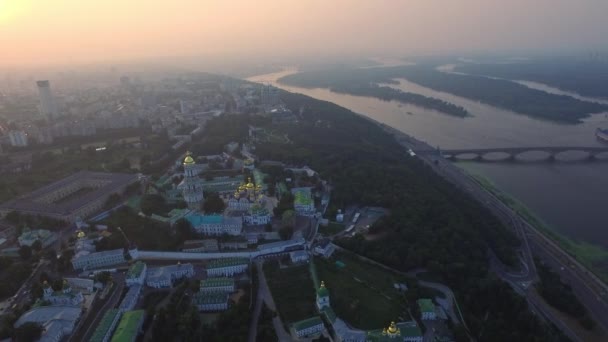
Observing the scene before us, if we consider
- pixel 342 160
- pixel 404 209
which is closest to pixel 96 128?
pixel 342 160

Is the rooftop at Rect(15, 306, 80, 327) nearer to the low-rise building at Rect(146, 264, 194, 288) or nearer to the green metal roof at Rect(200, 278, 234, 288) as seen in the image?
the low-rise building at Rect(146, 264, 194, 288)

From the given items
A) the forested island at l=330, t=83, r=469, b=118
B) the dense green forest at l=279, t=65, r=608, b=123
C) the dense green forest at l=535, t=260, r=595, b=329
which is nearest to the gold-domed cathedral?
the dense green forest at l=535, t=260, r=595, b=329

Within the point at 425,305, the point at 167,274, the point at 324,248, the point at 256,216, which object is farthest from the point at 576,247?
the point at 167,274

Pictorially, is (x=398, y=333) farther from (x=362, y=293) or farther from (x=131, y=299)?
(x=131, y=299)

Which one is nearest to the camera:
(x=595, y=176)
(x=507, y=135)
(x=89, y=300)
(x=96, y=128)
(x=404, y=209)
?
(x=89, y=300)

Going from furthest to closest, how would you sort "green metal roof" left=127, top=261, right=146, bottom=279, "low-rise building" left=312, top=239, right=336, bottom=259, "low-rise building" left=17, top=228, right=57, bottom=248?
"low-rise building" left=17, top=228, right=57, bottom=248 < "low-rise building" left=312, top=239, right=336, bottom=259 < "green metal roof" left=127, top=261, right=146, bottom=279

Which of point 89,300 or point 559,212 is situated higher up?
point 89,300

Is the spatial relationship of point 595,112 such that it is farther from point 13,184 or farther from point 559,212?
point 13,184
